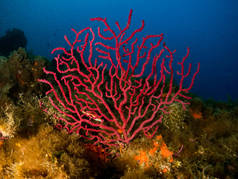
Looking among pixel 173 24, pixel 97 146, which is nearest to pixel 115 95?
pixel 97 146

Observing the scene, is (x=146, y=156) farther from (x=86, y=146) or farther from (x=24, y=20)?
(x=24, y=20)

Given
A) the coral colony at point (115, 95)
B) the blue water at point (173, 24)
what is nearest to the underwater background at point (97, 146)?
the coral colony at point (115, 95)

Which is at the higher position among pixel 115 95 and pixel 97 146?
pixel 115 95

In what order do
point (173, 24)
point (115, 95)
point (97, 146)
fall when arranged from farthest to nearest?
point (173, 24) < point (115, 95) < point (97, 146)

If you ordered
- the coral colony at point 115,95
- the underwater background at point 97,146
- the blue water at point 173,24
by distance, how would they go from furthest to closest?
1. the blue water at point 173,24
2. the underwater background at point 97,146
3. the coral colony at point 115,95

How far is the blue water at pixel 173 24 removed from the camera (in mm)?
73938

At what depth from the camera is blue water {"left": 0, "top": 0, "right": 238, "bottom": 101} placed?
243 feet

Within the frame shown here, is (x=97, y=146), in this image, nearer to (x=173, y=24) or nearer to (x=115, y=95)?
(x=115, y=95)

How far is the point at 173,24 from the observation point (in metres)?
139

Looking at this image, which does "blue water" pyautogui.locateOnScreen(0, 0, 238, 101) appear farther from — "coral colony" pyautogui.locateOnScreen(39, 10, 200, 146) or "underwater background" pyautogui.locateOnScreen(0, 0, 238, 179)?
"coral colony" pyautogui.locateOnScreen(39, 10, 200, 146)

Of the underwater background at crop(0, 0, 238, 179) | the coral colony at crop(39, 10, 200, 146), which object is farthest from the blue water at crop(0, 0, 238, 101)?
the coral colony at crop(39, 10, 200, 146)

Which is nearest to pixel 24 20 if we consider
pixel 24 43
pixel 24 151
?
pixel 24 43

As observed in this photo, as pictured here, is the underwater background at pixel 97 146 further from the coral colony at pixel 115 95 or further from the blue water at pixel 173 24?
the blue water at pixel 173 24

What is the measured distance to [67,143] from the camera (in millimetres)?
3123
